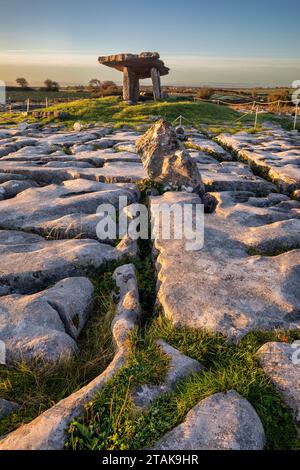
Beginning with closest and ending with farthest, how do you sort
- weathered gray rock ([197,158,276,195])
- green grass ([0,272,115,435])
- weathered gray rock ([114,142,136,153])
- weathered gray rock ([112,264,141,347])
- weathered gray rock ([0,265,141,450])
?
weathered gray rock ([0,265,141,450]), green grass ([0,272,115,435]), weathered gray rock ([112,264,141,347]), weathered gray rock ([197,158,276,195]), weathered gray rock ([114,142,136,153])

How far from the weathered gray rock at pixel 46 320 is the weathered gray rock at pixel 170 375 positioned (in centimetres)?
92

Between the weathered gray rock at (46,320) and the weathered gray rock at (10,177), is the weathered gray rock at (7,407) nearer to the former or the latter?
the weathered gray rock at (46,320)

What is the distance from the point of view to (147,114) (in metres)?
23.5

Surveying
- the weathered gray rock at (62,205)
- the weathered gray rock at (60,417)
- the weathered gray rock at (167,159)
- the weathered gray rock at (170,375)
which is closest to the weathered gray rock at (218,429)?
the weathered gray rock at (170,375)

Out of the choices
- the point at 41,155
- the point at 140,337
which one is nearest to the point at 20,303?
the point at 140,337

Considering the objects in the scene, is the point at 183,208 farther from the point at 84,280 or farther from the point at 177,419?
the point at 177,419

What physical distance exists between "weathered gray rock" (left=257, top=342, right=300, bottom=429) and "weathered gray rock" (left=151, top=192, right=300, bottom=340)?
0.35 meters

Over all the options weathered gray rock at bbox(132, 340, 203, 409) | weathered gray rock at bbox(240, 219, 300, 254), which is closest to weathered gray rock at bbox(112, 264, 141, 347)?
weathered gray rock at bbox(132, 340, 203, 409)

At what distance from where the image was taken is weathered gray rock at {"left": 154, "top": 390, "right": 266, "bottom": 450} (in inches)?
106

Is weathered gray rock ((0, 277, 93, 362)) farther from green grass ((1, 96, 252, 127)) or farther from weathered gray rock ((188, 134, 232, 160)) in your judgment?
green grass ((1, 96, 252, 127))

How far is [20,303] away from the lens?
4250 mm

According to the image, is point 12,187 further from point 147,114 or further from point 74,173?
point 147,114

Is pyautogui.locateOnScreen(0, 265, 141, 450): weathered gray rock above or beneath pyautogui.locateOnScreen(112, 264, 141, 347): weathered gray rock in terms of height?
beneath

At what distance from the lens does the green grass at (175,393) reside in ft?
9.02
